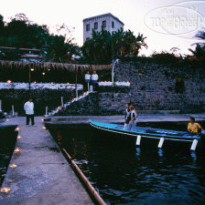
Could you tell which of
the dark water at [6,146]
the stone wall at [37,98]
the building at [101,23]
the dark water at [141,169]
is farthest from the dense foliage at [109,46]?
the building at [101,23]

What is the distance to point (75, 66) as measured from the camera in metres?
20.8

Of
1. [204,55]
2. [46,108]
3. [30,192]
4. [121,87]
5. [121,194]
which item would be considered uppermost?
[204,55]

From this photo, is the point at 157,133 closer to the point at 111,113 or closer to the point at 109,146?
the point at 109,146

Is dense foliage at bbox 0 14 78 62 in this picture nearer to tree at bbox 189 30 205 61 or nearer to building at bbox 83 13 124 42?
building at bbox 83 13 124 42

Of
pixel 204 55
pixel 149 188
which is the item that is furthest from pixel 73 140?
pixel 204 55

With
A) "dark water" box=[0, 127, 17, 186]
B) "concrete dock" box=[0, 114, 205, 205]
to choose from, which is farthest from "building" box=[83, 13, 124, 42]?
"concrete dock" box=[0, 114, 205, 205]

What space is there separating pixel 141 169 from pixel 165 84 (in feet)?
62.1

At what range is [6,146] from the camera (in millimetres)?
10523

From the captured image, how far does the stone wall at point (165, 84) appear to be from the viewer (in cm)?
2389

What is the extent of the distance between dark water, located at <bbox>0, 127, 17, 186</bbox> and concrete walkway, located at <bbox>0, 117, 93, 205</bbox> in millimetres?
554

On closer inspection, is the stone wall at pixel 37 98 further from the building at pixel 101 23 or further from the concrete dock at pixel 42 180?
the building at pixel 101 23

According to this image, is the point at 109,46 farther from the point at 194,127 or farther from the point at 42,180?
the point at 42,180

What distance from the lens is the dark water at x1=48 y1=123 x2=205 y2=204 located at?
569 centimetres

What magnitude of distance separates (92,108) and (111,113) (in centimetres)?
210
